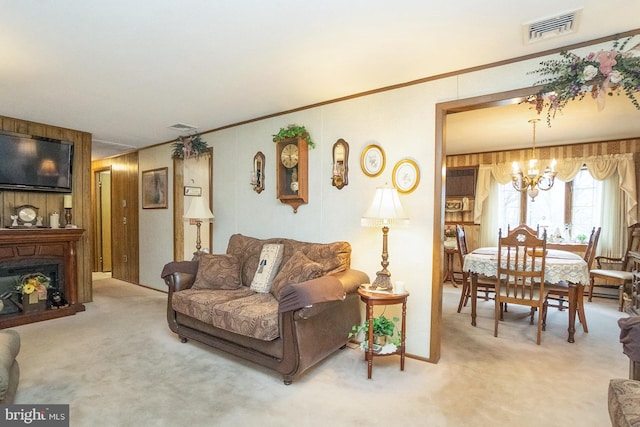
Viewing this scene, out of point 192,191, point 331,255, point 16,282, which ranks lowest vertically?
point 16,282

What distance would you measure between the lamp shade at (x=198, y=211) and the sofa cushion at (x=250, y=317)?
1600 millimetres

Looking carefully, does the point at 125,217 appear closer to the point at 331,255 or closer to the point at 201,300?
the point at 201,300

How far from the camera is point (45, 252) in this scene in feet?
13.0

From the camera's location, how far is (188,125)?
4301 millimetres

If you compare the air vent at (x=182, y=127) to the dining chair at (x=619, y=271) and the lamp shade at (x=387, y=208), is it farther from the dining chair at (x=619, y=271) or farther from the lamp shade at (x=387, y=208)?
the dining chair at (x=619, y=271)

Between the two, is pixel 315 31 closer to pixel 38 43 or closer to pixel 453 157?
pixel 38 43

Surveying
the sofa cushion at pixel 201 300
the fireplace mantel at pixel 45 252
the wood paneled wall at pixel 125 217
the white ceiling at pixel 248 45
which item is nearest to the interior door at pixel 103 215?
the wood paneled wall at pixel 125 217

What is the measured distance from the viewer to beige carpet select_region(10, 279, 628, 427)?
1999mm

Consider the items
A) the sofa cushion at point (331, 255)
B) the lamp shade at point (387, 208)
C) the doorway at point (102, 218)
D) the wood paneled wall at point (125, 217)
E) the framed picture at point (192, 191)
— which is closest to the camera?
the lamp shade at point (387, 208)

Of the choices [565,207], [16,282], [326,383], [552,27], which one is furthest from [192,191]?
[565,207]

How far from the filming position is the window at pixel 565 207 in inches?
214

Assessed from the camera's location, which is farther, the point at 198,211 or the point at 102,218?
the point at 102,218

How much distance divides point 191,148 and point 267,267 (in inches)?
91.5

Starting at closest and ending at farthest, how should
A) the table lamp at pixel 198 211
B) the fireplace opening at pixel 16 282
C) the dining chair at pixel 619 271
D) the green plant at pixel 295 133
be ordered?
1. the green plant at pixel 295 133
2. the fireplace opening at pixel 16 282
3. the table lamp at pixel 198 211
4. the dining chair at pixel 619 271
